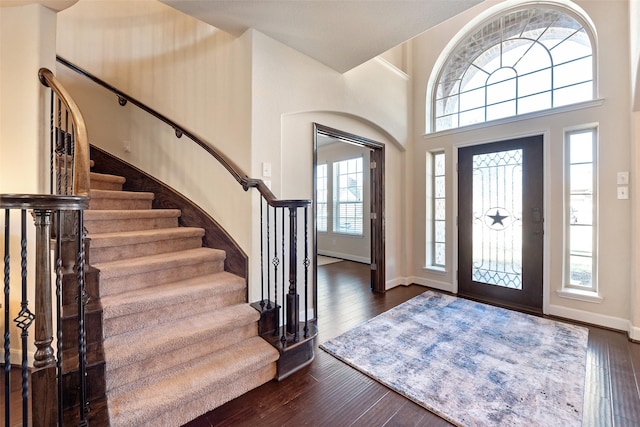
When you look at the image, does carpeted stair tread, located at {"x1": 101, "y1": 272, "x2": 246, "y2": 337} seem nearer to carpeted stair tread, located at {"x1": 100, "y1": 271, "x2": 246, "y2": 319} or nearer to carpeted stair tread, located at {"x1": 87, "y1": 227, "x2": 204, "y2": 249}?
carpeted stair tread, located at {"x1": 100, "y1": 271, "x2": 246, "y2": 319}

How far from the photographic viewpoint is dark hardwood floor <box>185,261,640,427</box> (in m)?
1.59

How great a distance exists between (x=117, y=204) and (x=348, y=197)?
4581mm

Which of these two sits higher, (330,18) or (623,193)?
(330,18)

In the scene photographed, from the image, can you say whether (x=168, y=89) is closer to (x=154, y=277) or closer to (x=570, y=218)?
(x=154, y=277)

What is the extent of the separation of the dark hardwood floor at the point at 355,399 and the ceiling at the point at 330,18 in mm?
2684

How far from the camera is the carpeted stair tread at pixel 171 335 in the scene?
1573 mm

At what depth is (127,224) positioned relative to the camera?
99.4 inches

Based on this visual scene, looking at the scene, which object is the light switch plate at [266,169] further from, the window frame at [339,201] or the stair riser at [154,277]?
the window frame at [339,201]

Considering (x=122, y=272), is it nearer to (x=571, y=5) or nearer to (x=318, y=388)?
(x=318, y=388)

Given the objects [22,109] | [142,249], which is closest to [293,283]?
[142,249]

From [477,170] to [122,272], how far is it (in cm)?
394

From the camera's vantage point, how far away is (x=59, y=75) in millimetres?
3260

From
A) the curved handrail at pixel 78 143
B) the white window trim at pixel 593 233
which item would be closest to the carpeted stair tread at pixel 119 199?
the curved handrail at pixel 78 143

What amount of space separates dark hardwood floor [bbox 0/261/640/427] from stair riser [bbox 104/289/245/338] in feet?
1.91
